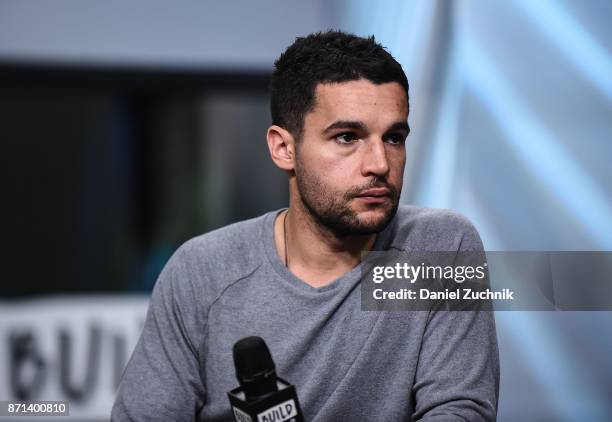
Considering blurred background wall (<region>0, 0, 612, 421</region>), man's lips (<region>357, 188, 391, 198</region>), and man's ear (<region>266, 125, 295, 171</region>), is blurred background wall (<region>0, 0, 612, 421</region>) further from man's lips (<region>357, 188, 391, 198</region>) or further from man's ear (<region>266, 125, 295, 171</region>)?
man's lips (<region>357, 188, 391, 198</region>)

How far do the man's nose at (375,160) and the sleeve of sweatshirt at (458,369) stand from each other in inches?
12.8

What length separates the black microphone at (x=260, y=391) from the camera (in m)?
1.12

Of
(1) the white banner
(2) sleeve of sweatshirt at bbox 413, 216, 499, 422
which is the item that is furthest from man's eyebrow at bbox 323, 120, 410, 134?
(1) the white banner

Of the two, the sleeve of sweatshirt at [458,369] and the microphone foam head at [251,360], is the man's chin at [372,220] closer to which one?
the sleeve of sweatshirt at [458,369]

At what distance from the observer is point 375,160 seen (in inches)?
57.6

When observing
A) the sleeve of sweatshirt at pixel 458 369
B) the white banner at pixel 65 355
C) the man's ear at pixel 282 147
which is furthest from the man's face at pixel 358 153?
the white banner at pixel 65 355

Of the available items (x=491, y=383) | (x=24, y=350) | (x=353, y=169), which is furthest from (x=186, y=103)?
(x=491, y=383)

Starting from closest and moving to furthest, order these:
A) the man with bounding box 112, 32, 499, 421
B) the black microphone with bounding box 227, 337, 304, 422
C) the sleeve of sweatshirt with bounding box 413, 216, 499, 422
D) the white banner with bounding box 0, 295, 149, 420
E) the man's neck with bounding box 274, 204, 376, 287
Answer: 1. the black microphone with bounding box 227, 337, 304, 422
2. the sleeve of sweatshirt with bounding box 413, 216, 499, 422
3. the man with bounding box 112, 32, 499, 421
4. the man's neck with bounding box 274, 204, 376, 287
5. the white banner with bounding box 0, 295, 149, 420

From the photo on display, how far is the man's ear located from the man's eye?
0.61 ft

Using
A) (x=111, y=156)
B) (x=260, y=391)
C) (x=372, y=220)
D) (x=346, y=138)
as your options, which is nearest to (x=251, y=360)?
(x=260, y=391)

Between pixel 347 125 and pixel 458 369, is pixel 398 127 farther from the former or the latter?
pixel 458 369

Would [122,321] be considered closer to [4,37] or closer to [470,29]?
[4,37]

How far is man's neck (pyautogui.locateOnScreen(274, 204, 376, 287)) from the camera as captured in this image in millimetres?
1615

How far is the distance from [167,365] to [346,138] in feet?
2.06
